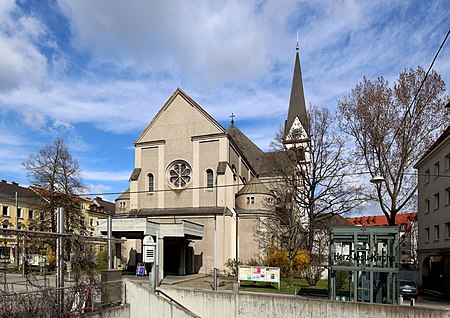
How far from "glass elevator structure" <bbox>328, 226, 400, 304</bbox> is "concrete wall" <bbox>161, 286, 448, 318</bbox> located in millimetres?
1251

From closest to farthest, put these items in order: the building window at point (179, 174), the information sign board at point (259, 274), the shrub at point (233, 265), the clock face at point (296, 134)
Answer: the information sign board at point (259, 274)
the shrub at point (233, 265)
the clock face at point (296, 134)
the building window at point (179, 174)

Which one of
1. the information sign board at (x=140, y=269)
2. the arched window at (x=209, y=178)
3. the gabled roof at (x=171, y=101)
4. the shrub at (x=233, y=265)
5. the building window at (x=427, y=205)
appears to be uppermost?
the gabled roof at (x=171, y=101)

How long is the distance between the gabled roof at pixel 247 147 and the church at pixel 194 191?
1012 cm

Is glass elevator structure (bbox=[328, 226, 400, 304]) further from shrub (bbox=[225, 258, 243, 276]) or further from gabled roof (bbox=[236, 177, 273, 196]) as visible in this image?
gabled roof (bbox=[236, 177, 273, 196])

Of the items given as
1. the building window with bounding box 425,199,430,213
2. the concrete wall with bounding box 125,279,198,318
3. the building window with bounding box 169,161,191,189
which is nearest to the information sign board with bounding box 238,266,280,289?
the concrete wall with bounding box 125,279,198,318

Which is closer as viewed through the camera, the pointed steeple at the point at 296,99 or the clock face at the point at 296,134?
the clock face at the point at 296,134

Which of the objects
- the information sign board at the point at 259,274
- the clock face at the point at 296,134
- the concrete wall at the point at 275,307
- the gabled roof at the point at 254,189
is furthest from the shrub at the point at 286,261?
the clock face at the point at 296,134

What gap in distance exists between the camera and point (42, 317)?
11.6 metres

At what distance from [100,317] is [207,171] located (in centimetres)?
Result: 2324

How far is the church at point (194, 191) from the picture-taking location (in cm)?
3356

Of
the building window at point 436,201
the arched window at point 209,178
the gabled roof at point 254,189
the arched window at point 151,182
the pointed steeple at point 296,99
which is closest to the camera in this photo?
the building window at point 436,201

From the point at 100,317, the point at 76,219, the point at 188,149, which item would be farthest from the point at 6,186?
the point at 100,317

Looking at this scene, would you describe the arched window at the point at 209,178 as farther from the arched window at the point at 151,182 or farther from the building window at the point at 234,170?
the arched window at the point at 151,182

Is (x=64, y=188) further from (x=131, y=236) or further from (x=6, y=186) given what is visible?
(x=6, y=186)
